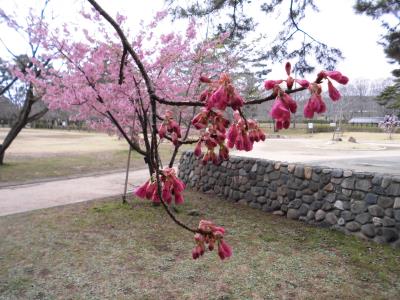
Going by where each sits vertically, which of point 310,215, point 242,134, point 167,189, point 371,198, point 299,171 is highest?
point 242,134

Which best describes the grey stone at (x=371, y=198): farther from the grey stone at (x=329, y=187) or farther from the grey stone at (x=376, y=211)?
the grey stone at (x=329, y=187)

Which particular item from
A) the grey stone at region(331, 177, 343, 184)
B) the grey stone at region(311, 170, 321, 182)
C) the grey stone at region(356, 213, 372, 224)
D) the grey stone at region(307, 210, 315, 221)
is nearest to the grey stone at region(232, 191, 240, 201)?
the grey stone at region(307, 210, 315, 221)

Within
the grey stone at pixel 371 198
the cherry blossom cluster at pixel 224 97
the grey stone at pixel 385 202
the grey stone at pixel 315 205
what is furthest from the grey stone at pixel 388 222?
the cherry blossom cluster at pixel 224 97

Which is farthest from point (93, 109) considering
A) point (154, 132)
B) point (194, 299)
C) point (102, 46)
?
point (154, 132)

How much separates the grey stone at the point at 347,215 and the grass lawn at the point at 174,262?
0.97ft

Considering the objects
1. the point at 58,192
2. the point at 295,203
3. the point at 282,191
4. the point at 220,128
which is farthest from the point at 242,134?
the point at 58,192

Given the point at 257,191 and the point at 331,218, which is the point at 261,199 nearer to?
the point at 257,191

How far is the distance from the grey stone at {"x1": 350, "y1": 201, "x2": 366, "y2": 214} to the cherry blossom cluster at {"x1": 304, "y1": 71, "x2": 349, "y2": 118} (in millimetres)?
5413

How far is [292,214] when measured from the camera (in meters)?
6.86

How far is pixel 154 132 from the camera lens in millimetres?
979

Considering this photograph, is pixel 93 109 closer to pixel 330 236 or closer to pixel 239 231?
pixel 239 231

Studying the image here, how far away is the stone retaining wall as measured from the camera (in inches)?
215

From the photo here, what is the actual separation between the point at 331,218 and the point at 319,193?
0.46 m

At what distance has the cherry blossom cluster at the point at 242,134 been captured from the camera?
1.01 meters
